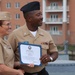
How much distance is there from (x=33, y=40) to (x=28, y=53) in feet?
0.57

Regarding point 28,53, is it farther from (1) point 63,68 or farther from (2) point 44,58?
(1) point 63,68

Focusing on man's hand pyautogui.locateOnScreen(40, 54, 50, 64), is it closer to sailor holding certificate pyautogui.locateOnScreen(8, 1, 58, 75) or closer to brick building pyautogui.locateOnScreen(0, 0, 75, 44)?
sailor holding certificate pyautogui.locateOnScreen(8, 1, 58, 75)

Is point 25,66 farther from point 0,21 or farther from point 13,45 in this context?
point 0,21

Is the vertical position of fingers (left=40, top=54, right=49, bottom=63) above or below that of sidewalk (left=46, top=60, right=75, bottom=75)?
above

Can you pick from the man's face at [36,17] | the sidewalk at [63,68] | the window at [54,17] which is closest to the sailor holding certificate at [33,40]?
the man's face at [36,17]

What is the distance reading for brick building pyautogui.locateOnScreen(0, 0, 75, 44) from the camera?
37531 millimetres

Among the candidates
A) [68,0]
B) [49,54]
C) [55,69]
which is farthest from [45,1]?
[49,54]

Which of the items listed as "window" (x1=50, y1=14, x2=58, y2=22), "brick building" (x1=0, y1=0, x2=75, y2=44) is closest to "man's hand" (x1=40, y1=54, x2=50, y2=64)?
"brick building" (x1=0, y1=0, x2=75, y2=44)

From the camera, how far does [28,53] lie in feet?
8.53

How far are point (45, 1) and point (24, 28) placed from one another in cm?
3669

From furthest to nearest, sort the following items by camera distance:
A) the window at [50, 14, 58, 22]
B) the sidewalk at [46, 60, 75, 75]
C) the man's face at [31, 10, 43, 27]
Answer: the window at [50, 14, 58, 22], the sidewalk at [46, 60, 75, 75], the man's face at [31, 10, 43, 27]

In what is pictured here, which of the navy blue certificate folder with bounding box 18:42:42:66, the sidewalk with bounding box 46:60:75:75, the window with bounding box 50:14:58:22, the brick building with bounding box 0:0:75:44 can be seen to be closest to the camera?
the navy blue certificate folder with bounding box 18:42:42:66

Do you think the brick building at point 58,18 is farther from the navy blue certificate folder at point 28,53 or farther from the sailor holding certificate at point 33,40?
the navy blue certificate folder at point 28,53

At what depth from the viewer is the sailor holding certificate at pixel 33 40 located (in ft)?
8.64
